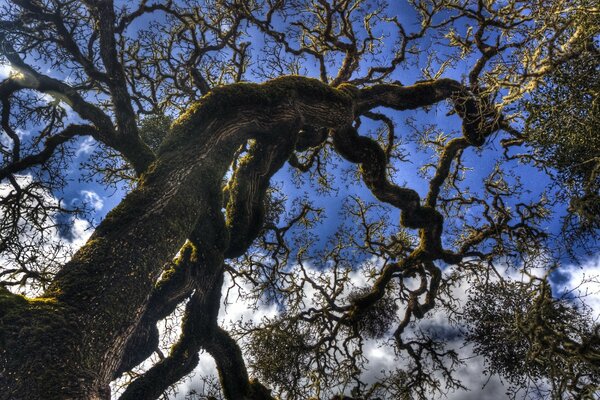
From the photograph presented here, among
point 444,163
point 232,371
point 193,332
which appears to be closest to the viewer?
point 193,332

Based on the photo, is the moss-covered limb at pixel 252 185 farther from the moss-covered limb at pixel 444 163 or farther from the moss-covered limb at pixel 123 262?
the moss-covered limb at pixel 444 163

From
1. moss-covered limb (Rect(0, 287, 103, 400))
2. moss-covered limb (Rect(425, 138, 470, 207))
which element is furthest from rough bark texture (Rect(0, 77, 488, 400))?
moss-covered limb (Rect(425, 138, 470, 207))

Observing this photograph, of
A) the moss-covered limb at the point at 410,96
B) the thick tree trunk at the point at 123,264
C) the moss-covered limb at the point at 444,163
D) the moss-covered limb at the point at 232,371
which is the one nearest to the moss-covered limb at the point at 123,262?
the thick tree trunk at the point at 123,264

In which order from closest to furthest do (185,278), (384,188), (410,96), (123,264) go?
(123,264), (185,278), (410,96), (384,188)

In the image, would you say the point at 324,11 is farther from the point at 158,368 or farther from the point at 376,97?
the point at 158,368

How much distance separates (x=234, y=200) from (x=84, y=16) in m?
4.49

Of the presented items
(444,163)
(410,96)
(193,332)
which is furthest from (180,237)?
(444,163)

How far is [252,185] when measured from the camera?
22.0 feet

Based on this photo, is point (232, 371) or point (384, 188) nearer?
point (232, 371)

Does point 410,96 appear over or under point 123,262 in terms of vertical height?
over

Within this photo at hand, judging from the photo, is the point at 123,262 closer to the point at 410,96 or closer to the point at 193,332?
the point at 193,332

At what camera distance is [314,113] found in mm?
6508

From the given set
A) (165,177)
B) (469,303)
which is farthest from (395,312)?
(165,177)

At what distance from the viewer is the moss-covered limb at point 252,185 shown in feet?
21.6
